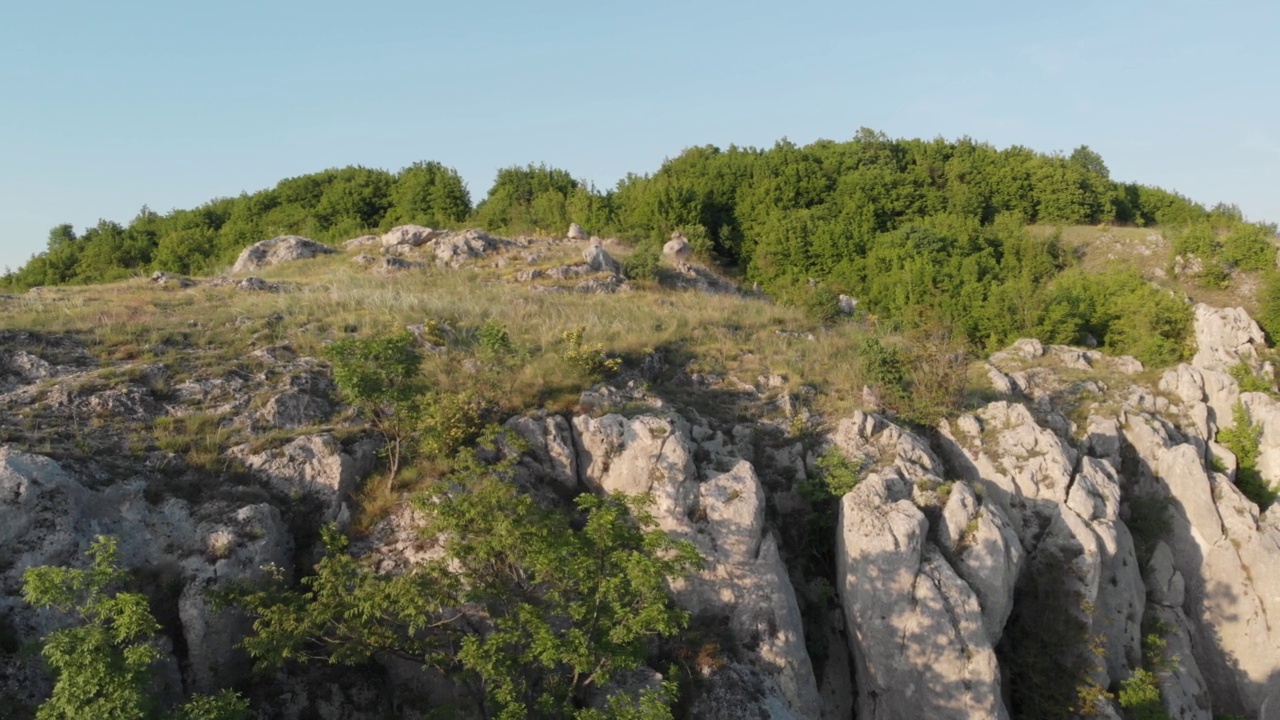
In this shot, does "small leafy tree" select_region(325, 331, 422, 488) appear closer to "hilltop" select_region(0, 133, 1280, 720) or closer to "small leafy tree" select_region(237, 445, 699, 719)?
"hilltop" select_region(0, 133, 1280, 720)

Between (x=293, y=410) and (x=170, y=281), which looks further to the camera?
(x=170, y=281)

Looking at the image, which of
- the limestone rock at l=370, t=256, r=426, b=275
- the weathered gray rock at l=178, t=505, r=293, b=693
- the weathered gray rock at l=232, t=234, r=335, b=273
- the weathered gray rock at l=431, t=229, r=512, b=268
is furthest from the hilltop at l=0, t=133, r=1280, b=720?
the weathered gray rock at l=232, t=234, r=335, b=273

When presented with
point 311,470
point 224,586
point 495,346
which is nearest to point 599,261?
point 495,346

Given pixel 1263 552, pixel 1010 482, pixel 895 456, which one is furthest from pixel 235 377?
pixel 1263 552

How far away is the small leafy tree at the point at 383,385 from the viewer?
13312 mm

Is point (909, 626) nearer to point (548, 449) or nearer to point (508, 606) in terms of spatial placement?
point (508, 606)

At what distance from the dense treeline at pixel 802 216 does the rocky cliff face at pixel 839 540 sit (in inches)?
551

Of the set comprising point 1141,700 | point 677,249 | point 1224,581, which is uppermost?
point 677,249

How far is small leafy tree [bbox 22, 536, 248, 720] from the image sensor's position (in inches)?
291

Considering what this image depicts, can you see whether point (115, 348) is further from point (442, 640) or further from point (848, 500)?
point (848, 500)

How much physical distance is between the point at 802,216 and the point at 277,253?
81.3 ft

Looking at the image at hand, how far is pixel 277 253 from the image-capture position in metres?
32.4

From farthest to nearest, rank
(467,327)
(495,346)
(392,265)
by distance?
(392,265) → (467,327) → (495,346)

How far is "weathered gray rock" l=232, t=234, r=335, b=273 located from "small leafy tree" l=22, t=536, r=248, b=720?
25377mm
